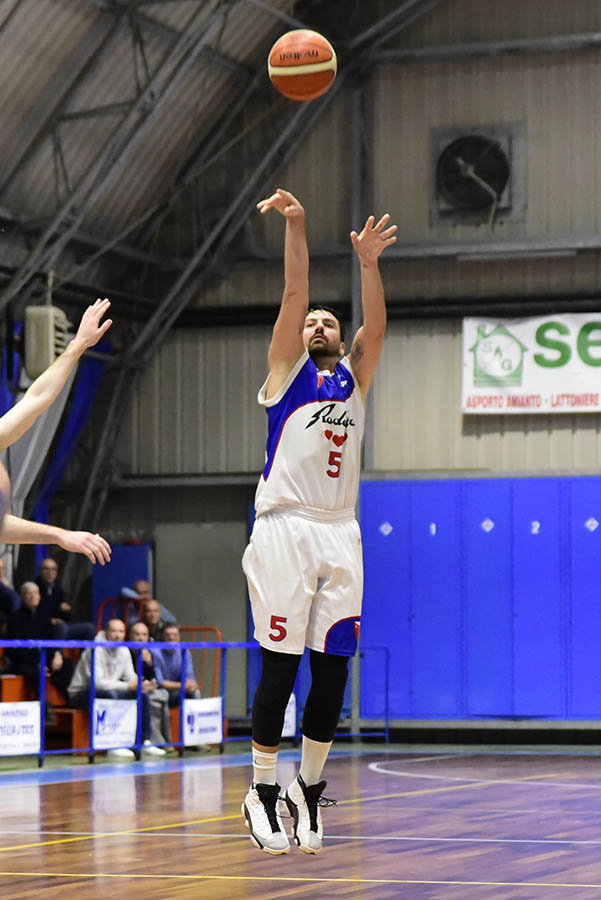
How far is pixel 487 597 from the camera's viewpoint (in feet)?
60.3

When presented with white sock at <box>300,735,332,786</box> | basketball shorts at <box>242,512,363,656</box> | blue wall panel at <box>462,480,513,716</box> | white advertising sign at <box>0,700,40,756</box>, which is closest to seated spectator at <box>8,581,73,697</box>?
white advertising sign at <box>0,700,40,756</box>

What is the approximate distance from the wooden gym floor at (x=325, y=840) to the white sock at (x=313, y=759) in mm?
450

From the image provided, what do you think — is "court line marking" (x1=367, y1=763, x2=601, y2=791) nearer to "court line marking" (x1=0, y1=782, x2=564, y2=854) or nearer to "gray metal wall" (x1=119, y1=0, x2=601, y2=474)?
"court line marking" (x1=0, y1=782, x2=564, y2=854)

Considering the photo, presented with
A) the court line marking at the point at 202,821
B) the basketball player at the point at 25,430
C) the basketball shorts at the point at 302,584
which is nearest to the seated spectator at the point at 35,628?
the court line marking at the point at 202,821

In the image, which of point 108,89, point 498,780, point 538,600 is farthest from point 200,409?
point 498,780

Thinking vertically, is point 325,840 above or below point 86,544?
below

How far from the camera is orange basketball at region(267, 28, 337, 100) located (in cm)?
771

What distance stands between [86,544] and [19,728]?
8.79m

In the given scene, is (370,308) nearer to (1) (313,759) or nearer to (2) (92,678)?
(1) (313,759)

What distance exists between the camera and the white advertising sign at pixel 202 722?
1522 centimetres

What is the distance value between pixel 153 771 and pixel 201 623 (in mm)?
6708

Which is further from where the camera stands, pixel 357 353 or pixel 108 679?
pixel 108 679

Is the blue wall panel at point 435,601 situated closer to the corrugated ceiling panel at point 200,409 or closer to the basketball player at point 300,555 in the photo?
the corrugated ceiling panel at point 200,409

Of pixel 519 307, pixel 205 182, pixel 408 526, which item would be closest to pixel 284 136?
pixel 205 182
